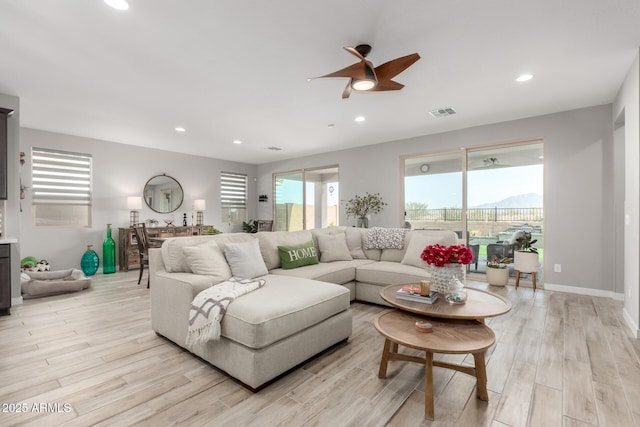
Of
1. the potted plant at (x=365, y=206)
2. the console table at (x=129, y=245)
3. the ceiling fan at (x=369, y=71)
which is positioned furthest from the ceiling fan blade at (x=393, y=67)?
the console table at (x=129, y=245)

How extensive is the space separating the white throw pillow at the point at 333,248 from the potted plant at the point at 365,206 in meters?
2.06

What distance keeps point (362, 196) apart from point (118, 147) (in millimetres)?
5196

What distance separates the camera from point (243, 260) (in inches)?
115

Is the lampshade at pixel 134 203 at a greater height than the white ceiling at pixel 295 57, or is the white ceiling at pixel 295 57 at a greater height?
the white ceiling at pixel 295 57

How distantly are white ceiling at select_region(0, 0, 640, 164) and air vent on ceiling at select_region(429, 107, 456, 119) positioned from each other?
5.1 inches

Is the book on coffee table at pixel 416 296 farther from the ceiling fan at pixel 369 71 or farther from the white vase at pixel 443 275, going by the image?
the ceiling fan at pixel 369 71

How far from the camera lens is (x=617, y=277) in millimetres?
4000

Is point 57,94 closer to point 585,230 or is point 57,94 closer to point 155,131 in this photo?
point 155,131

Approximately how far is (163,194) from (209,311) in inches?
223

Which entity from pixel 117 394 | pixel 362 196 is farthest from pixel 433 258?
pixel 362 196

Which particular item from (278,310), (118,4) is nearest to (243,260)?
(278,310)

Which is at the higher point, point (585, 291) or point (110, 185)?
point (110, 185)

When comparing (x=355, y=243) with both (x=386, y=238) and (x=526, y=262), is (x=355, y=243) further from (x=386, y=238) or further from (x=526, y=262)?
(x=526, y=262)

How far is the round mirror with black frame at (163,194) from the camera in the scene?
21.8 feet
